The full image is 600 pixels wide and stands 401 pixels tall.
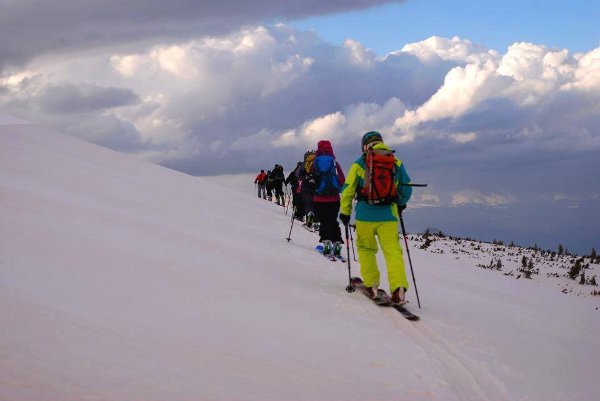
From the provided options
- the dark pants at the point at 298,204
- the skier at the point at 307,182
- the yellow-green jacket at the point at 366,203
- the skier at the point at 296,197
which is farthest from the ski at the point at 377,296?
the dark pants at the point at 298,204

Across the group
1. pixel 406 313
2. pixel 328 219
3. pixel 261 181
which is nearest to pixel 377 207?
pixel 406 313

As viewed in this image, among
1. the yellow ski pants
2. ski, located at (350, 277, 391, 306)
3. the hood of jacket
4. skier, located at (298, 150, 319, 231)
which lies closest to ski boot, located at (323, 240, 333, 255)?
skier, located at (298, 150, 319, 231)

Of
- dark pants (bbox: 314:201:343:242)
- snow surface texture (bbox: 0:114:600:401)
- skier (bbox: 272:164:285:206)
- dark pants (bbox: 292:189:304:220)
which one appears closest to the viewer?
snow surface texture (bbox: 0:114:600:401)

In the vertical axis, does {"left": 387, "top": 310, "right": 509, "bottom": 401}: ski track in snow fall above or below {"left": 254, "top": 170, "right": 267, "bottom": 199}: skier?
Result: below

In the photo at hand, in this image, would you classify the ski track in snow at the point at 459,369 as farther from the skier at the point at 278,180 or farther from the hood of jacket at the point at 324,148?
the skier at the point at 278,180

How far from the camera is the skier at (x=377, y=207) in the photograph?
6102 millimetres

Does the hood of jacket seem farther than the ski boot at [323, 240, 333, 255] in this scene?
No

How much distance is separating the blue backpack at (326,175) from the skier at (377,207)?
2579mm

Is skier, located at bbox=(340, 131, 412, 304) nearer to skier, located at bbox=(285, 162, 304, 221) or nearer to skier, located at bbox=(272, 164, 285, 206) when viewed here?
skier, located at bbox=(285, 162, 304, 221)

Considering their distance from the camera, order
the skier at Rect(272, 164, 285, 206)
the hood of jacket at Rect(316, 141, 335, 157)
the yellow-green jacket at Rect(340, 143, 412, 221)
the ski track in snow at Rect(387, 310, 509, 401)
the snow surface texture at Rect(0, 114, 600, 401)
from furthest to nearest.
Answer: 1. the skier at Rect(272, 164, 285, 206)
2. the hood of jacket at Rect(316, 141, 335, 157)
3. the yellow-green jacket at Rect(340, 143, 412, 221)
4. the ski track in snow at Rect(387, 310, 509, 401)
5. the snow surface texture at Rect(0, 114, 600, 401)

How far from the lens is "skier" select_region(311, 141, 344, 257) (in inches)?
356

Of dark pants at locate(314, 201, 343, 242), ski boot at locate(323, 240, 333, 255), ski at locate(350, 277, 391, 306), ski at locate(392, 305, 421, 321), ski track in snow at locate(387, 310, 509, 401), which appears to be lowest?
ski track in snow at locate(387, 310, 509, 401)

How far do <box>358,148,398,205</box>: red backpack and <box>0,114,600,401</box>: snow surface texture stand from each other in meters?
1.29

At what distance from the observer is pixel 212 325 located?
3959 mm
